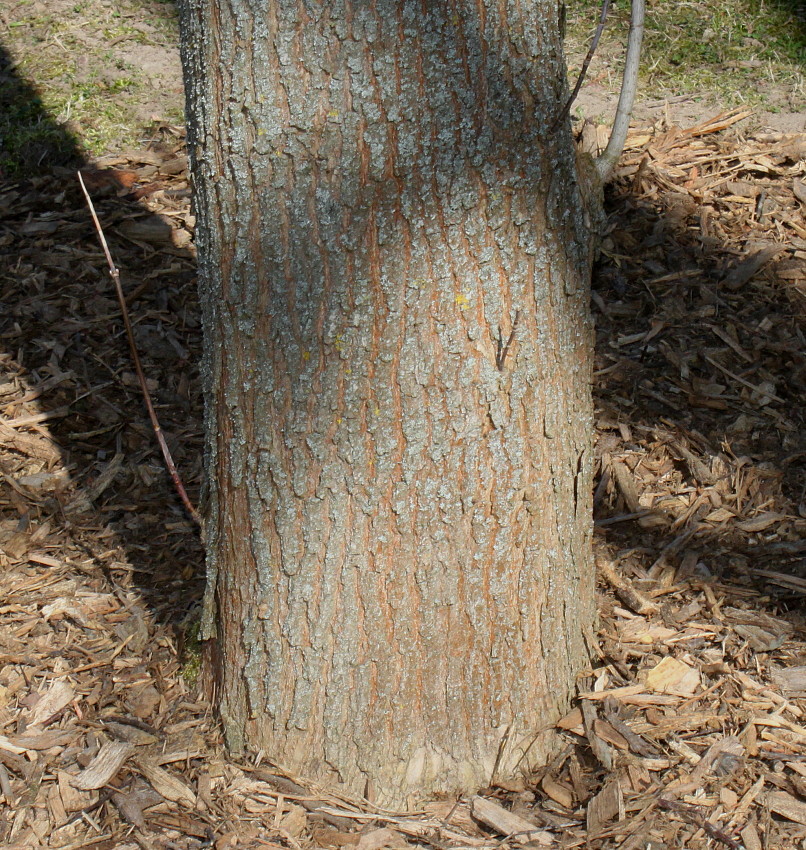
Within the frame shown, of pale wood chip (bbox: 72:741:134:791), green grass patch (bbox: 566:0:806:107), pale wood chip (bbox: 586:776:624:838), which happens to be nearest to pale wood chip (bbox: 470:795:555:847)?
pale wood chip (bbox: 586:776:624:838)

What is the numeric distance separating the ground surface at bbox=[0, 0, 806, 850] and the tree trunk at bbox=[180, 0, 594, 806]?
22 cm

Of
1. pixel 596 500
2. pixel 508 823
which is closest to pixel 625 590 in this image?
pixel 596 500

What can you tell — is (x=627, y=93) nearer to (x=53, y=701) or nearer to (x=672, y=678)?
(x=672, y=678)

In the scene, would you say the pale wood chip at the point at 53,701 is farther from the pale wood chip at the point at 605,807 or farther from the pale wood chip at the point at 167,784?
the pale wood chip at the point at 605,807

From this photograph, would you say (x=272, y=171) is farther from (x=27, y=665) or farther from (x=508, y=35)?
(x=27, y=665)

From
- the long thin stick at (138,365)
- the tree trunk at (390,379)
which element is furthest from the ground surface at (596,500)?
the long thin stick at (138,365)

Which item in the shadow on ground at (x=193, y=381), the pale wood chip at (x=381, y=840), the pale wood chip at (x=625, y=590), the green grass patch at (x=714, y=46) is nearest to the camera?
the pale wood chip at (x=381, y=840)

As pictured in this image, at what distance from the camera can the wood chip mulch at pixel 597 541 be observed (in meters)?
2.32

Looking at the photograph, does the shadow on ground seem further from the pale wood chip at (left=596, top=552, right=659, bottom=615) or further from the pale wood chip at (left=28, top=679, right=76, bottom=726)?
the pale wood chip at (left=28, top=679, right=76, bottom=726)

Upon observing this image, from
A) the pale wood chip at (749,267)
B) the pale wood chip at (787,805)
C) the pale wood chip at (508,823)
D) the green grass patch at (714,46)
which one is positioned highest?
the green grass patch at (714,46)

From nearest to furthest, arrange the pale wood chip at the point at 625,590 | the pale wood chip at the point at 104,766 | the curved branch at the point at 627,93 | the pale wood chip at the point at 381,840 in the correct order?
the pale wood chip at the point at 381,840
the pale wood chip at the point at 104,766
the curved branch at the point at 627,93
the pale wood chip at the point at 625,590

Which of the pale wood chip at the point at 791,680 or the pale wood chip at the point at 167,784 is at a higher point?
the pale wood chip at the point at 791,680

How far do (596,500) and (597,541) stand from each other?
242mm

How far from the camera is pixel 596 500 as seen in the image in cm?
343
